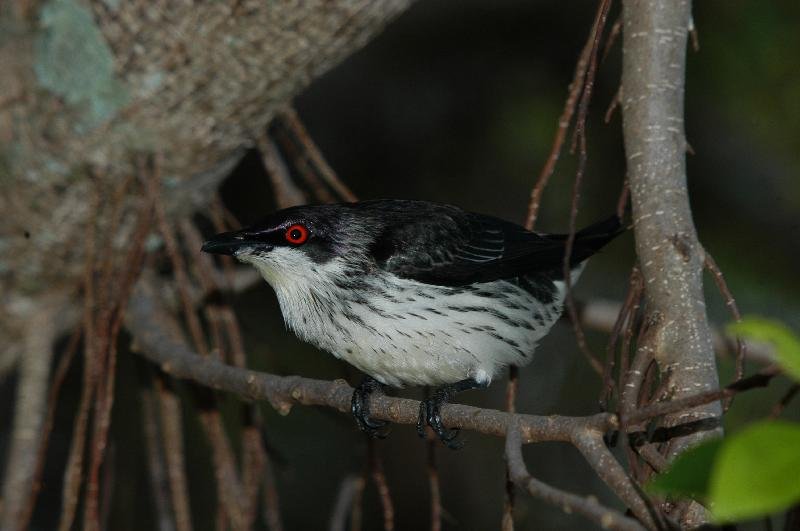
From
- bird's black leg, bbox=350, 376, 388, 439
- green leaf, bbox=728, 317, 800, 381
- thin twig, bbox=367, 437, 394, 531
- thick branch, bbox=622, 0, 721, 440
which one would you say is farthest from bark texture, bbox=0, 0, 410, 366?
green leaf, bbox=728, 317, 800, 381

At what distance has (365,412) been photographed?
3584 millimetres

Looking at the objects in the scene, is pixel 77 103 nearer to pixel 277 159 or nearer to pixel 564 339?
pixel 277 159

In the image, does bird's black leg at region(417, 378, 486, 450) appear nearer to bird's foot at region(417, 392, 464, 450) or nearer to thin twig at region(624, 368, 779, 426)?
bird's foot at region(417, 392, 464, 450)

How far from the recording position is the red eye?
3584 mm

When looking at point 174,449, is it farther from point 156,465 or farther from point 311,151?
point 311,151

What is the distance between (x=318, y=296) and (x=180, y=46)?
1.19m

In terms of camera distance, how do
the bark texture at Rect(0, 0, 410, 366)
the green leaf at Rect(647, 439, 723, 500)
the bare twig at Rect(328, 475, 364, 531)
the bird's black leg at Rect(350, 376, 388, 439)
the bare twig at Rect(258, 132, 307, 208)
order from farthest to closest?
the bare twig at Rect(258, 132, 307, 208) → the bare twig at Rect(328, 475, 364, 531) → the bark texture at Rect(0, 0, 410, 366) → the bird's black leg at Rect(350, 376, 388, 439) → the green leaf at Rect(647, 439, 723, 500)

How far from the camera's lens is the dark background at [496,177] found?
5.68 m

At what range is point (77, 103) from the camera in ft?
13.0

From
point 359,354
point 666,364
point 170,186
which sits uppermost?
point 170,186

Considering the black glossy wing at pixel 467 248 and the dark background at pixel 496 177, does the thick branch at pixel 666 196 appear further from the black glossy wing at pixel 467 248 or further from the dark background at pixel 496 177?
the dark background at pixel 496 177

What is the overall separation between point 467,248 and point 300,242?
670 mm

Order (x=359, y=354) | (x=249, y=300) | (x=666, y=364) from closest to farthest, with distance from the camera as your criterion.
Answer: (x=666, y=364), (x=359, y=354), (x=249, y=300)

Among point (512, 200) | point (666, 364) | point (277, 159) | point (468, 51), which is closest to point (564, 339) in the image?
point (512, 200)
